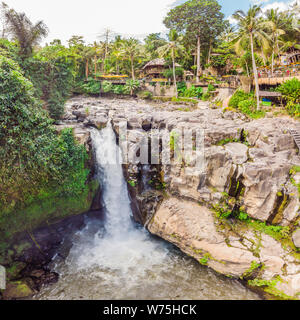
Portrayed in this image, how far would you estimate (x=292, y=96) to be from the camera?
57.2 ft

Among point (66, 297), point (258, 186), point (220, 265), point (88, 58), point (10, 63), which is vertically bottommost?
point (66, 297)

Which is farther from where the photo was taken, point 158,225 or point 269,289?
point 158,225

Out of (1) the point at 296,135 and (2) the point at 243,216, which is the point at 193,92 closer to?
(1) the point at 296,135

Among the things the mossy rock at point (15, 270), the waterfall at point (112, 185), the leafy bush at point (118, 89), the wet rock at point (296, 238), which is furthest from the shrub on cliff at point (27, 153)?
the leafy bush at point (118, 89)

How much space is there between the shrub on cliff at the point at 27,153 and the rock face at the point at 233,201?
3698mm

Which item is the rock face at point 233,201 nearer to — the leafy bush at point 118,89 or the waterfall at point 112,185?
the waterfall at point 112,185

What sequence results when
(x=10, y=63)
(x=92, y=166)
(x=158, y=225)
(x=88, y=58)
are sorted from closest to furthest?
(x=10, y=63) → (x=158, y=225) → (x=92, y=166) → (x=88, y=58)

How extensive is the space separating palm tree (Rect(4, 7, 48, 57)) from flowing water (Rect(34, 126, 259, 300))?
680 centimetres

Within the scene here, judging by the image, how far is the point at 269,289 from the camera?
29.1 ft

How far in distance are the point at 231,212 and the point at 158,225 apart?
4112mm

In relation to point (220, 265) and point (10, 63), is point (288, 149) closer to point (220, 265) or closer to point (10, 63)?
point (220, 265)

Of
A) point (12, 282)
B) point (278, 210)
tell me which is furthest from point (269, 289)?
point (12, 282)

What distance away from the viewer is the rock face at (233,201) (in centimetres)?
934
